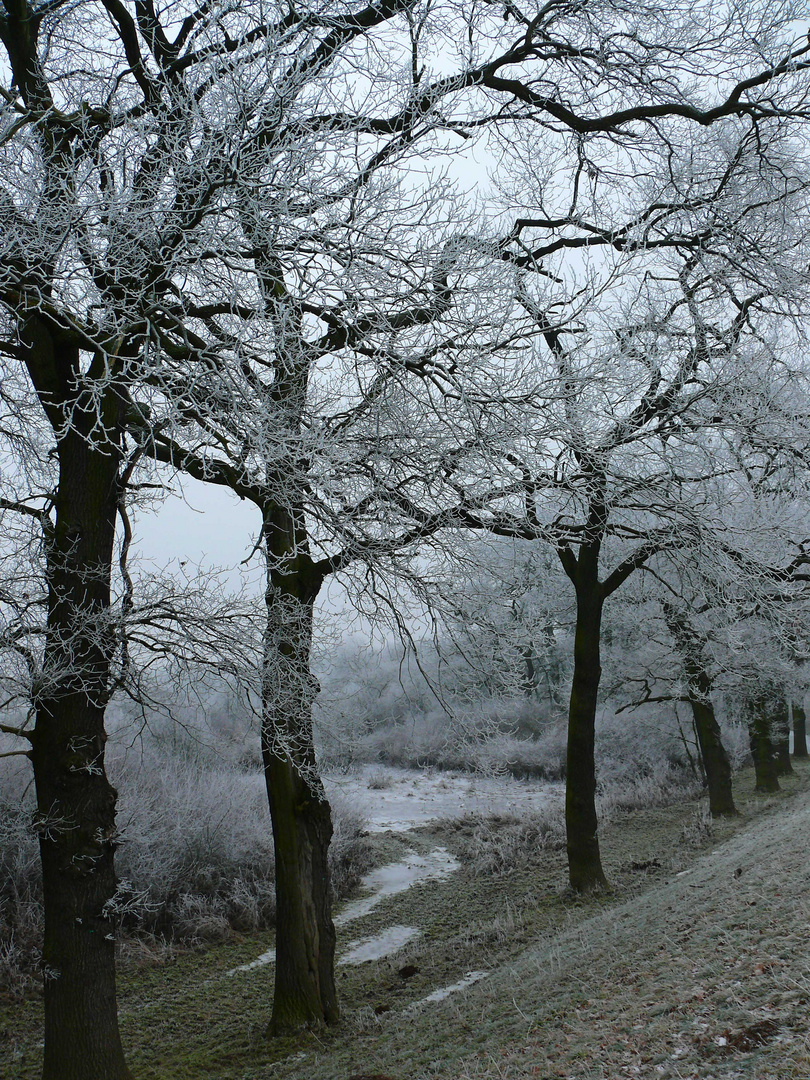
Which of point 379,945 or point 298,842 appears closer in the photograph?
point 298,842

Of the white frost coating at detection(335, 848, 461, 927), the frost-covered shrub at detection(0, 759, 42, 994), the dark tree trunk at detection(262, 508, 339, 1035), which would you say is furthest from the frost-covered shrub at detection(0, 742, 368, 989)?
the dark tree trunk at detection(262, 508, 339, 1035)

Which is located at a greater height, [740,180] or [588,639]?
[740,180]

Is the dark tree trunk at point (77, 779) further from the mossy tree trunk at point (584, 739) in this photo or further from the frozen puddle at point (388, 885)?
the mossy tree trunk at point (584, 739)

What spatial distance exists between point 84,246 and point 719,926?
630 cm

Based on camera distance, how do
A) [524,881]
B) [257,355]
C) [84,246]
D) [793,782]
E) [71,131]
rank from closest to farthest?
[84,246], [257,355], [71,131], [524,881], [793,782]

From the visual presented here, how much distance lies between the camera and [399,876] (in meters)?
15.0

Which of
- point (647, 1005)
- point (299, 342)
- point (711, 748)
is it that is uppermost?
point (299, 342)

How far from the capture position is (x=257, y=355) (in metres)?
4.89

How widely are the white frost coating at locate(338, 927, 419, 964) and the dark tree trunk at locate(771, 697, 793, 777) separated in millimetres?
11077

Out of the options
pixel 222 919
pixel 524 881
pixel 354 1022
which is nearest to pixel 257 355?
pixel 354 1022

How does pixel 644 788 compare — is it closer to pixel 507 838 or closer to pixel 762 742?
pixel 762 742

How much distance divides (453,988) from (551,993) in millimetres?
2302

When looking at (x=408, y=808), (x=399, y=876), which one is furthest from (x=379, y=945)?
Result: (x=408, y=808)

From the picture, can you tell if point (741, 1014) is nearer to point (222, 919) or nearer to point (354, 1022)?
point (354, 1022)
